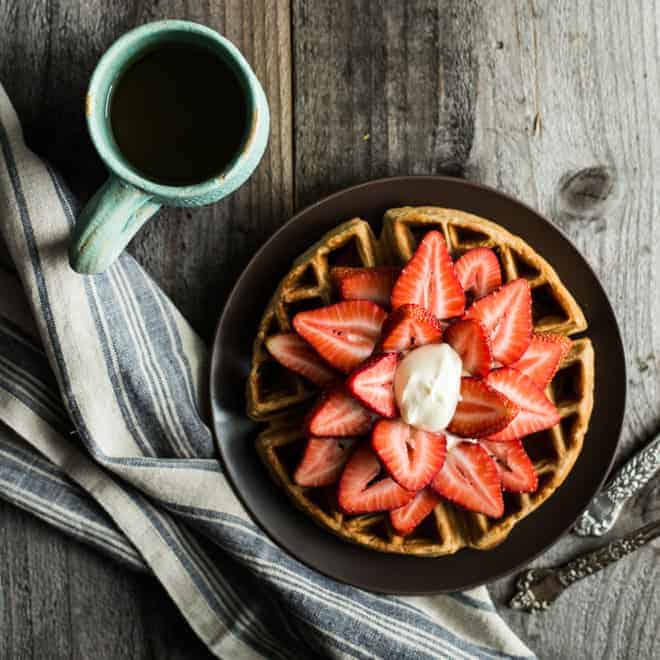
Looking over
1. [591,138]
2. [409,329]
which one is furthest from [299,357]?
[591,138]

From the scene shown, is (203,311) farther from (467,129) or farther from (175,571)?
(467,129)

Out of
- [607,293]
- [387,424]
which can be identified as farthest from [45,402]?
[607,293]

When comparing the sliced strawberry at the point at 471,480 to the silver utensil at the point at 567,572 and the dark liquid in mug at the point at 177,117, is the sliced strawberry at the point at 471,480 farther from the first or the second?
the dark liquid in mug at the point at 177,117

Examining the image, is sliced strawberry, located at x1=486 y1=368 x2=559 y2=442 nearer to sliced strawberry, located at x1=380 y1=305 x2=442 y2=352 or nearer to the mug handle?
sliced strawberry, located at x1=380 y1=305 x2=442 y2=352

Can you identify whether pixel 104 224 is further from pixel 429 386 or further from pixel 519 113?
pixel 519 113

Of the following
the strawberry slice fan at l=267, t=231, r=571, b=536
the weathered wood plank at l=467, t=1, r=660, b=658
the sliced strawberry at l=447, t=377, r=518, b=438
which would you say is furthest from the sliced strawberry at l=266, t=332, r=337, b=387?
the weathered wood plank at l=467, t=1, r=660, b=658
